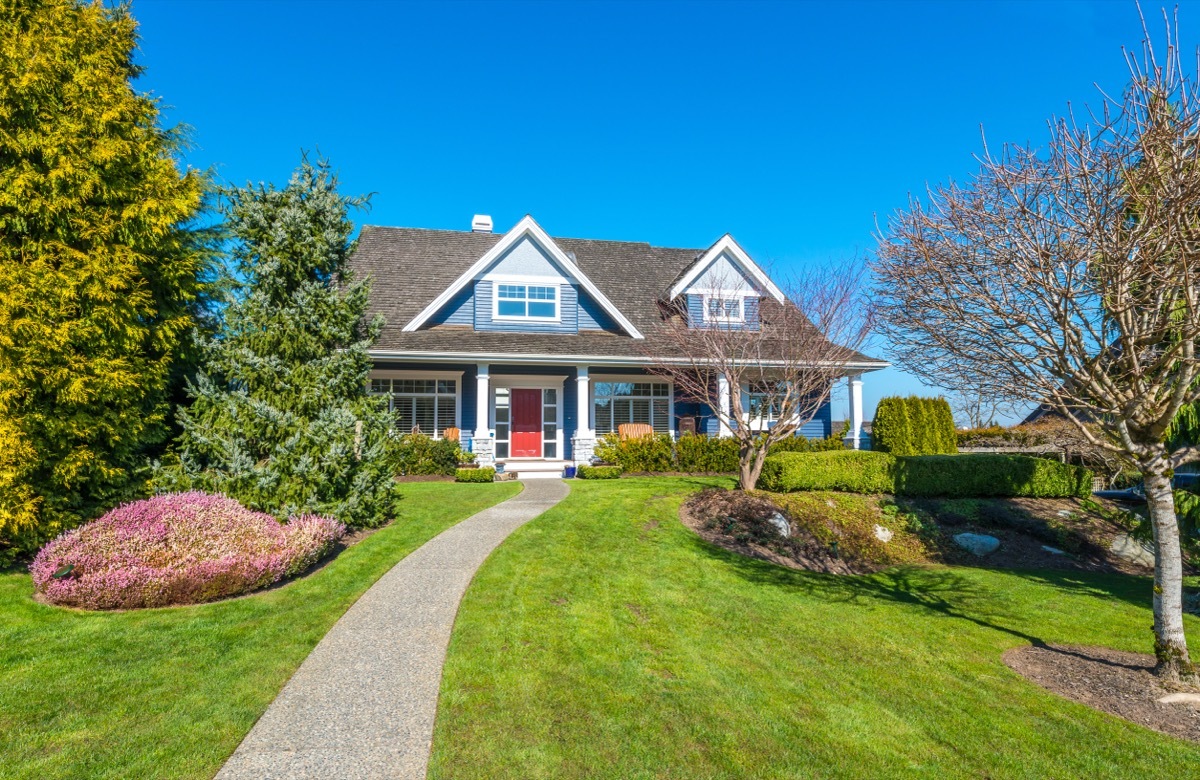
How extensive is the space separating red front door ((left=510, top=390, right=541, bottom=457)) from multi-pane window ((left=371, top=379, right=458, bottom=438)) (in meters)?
2.03

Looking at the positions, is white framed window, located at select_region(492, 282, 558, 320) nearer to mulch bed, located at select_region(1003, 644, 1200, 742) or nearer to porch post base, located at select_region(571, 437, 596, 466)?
porch post base, located at select_region(571, 437, 596, 466)

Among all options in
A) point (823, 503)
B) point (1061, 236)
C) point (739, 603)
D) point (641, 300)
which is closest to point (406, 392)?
point (641, 300)

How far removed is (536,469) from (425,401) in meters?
4.12

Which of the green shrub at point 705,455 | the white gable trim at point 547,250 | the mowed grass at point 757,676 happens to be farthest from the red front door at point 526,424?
the mowed grass at point 757,676

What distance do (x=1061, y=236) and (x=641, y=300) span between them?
17.6m

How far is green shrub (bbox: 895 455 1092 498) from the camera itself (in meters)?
14.3

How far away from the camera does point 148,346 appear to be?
31.0 feet

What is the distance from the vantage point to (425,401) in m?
19.7

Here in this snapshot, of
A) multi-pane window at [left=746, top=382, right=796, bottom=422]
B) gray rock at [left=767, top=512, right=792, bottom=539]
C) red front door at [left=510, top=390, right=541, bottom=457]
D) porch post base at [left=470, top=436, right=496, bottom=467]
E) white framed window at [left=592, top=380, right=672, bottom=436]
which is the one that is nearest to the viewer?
gray rock at [left=767, top=512, right=792, bottom=539]

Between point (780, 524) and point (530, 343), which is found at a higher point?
point (530, 343)

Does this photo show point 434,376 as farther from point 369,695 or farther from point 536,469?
point 369,695

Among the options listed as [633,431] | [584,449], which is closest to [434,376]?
[584,449]

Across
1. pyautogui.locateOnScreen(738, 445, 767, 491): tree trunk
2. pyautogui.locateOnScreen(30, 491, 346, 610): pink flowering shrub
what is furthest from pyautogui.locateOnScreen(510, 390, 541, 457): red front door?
pyautogui.locateOnScreen(30, 491, 346, 610): pink flowering shrub

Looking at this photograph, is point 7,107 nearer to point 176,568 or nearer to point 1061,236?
point 176,568
